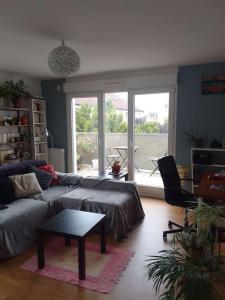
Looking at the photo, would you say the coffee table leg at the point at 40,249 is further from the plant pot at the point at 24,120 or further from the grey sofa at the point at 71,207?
the plant pot at the point at 24,120

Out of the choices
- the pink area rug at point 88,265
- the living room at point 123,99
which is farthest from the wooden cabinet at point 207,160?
the pink area rug at point 88,265

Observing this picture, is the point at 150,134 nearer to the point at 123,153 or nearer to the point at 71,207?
the point at 123,153

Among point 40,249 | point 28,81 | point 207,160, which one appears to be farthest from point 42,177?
point 207,160

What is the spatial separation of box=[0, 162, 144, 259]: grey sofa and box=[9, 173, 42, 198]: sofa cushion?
0.09 metres

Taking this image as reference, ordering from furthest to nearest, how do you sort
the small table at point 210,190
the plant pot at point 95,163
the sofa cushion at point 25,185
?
1. the plant pot at point 95,163
2. the sofa cushion at point 25,185
3. the small table at point 210,190

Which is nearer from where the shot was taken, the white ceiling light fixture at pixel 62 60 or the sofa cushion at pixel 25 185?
the white ceiling light fixture at pixel 62 60

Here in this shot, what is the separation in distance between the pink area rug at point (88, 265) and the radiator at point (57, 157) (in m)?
2.63

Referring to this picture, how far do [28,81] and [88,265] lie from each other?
4.05 m

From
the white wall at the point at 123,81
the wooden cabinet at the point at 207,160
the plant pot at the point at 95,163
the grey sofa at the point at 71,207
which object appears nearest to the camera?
the grey sofa at the point at 71,207

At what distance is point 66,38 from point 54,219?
2.01 m

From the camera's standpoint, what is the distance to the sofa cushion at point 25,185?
3131mm

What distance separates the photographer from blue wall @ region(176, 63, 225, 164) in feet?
12.7

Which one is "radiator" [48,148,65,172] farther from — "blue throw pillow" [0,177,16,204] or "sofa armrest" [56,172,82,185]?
"blue throw pillow" [0,177,16,204]

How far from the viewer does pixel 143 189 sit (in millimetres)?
4645
